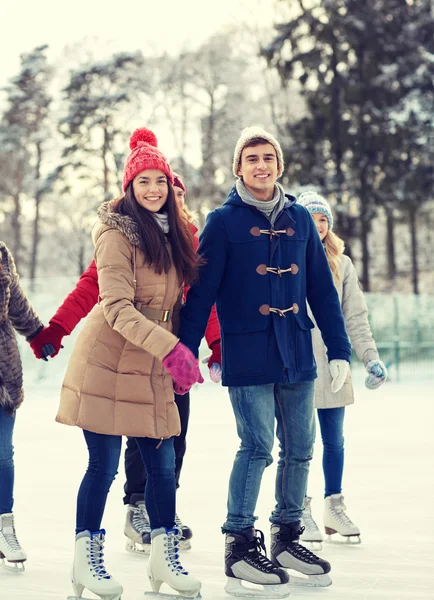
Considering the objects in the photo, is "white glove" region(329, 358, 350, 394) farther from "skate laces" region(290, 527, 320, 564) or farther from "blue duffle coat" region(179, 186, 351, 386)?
"skate laces" region(290, 527, 320, 564)

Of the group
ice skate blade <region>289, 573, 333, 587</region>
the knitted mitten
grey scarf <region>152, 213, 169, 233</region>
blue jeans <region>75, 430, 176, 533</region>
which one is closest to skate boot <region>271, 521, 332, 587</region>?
ice skate blade <region>289, 573, 333, 587</region>

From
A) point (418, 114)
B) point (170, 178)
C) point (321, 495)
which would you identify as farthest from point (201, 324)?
point (418, 114)

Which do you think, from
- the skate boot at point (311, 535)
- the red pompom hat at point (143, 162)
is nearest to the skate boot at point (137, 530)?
the skate boot at point (311, 535)

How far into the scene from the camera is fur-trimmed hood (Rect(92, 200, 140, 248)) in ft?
14.1

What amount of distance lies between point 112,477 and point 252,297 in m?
0.86

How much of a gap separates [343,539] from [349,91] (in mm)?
24018

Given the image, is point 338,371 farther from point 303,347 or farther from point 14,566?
point 14,566

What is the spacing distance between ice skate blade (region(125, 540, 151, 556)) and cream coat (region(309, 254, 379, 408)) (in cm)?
106

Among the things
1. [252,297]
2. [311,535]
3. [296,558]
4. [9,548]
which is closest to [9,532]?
[9,548]

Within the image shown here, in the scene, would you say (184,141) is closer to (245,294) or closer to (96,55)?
(96,55)

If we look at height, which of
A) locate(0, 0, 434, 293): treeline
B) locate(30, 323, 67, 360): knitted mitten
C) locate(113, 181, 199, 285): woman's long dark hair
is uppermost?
locate(0, 0, 434, 293): treeline

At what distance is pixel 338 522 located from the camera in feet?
18.3

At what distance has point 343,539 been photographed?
5.62 meters

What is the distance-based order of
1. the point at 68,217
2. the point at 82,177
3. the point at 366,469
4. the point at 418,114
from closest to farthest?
the point at 366,469 < the point at 418,114 < the point at 82,177 < the point at 68,217
